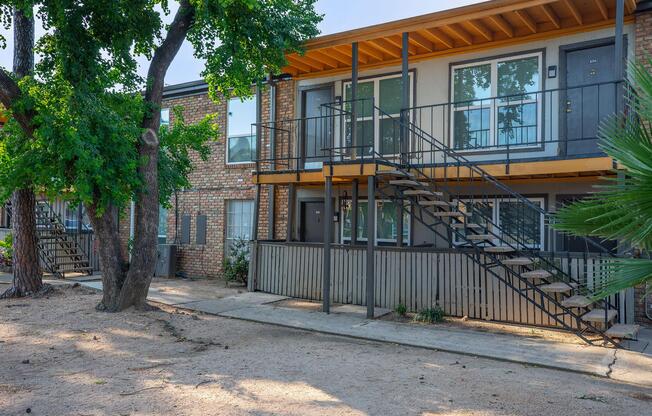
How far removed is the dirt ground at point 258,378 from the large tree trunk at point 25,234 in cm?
294

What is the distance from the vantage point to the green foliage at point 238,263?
13.0 meters

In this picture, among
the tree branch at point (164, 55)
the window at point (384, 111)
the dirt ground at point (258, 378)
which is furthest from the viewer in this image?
the window at point (384, 111)

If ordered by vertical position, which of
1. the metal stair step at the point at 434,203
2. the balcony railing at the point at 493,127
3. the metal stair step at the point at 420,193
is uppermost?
the balcony railing at the point at 493,127

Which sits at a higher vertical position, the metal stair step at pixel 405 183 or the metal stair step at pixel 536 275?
the metal stair step at pixel 405 183

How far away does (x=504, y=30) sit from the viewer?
9820mm

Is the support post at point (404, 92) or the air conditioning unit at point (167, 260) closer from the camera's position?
the support post at point (404, 92)

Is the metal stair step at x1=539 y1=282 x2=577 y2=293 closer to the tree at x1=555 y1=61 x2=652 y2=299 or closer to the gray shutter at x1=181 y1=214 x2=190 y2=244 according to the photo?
the tree at x1=555 y1=61 x2=652 y2=299

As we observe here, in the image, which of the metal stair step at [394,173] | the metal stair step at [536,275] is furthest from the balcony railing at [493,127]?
the metal stair step at [536,275]

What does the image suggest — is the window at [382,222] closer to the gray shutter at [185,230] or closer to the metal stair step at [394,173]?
the metal stair step at [394,173]

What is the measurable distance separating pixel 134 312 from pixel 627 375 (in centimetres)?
746

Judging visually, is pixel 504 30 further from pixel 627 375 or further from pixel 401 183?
pixel 627 375

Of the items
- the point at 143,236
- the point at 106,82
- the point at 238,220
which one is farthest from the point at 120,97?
the point at 238,220

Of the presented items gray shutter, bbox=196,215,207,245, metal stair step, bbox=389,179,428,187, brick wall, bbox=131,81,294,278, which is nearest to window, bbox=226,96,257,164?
brick wall, bbox=131,81,294,278

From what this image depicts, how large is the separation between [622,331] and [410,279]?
3.62 metres
